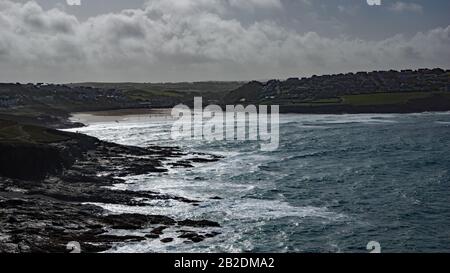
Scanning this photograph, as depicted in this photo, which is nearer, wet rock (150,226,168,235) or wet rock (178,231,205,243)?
wet rock (178,231,205,243)

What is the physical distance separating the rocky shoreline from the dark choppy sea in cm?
203

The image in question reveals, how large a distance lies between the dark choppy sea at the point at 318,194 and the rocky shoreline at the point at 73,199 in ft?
6.66

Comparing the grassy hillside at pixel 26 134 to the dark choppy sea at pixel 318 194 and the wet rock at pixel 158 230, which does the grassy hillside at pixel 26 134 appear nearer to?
the dark choppy sea at pixel 318 194

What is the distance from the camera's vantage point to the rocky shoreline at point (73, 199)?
36344 mm

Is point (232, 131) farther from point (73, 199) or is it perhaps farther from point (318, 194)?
point (73, 199)

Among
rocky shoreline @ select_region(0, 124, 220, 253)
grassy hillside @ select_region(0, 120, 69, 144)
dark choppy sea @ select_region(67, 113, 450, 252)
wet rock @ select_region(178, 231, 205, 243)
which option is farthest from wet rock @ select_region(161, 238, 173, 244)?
grassy hillside @ select_region(0, 120, 69, 144)

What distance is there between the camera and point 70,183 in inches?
2255

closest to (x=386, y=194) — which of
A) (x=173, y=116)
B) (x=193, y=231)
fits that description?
(x=193, y=231)

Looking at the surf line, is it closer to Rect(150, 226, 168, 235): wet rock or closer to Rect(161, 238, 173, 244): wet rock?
Rect(150, 226, 168, 235): wet rock

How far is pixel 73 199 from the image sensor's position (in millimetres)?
49906

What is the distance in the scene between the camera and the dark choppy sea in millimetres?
36500

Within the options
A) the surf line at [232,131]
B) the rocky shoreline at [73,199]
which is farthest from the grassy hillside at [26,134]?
the surf line at [232,131]
